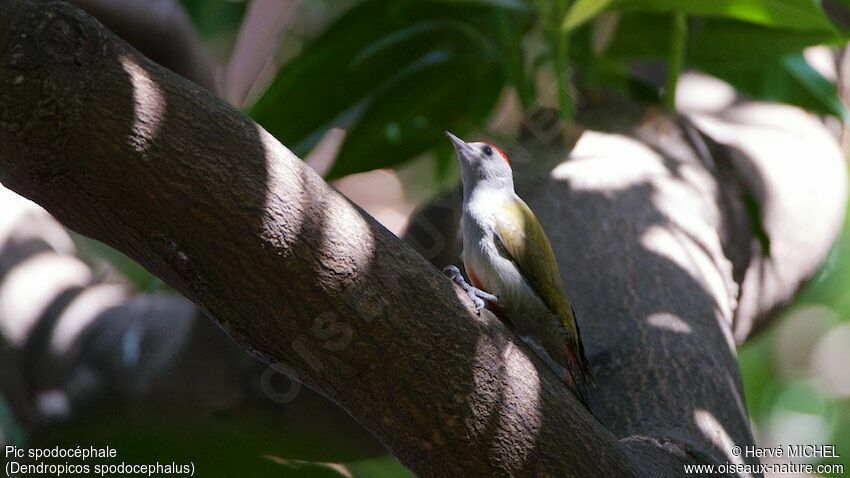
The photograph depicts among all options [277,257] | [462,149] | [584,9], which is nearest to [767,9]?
[584,9]

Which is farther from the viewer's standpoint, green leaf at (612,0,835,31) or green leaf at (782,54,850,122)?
green leaf at (782,54,850,122)

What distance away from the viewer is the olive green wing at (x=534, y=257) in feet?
5.65

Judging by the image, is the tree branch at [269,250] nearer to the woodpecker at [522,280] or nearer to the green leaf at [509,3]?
the woodpecker at [522,280]

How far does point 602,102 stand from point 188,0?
1800 mm

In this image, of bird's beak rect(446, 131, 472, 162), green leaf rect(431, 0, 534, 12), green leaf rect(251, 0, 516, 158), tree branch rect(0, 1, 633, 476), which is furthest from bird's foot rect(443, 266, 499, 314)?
green leaf rect(251, 0, 516, 158)

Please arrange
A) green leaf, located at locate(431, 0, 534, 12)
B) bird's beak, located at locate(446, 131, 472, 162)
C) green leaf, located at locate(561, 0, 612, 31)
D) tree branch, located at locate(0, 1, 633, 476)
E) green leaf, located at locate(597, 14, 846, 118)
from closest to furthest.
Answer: tree branch, located at locate(0, 1, 633, 476) → bird's beak, located at locate(446, 131, 472, 162) → green leaf, located at locate(561, 0, 612, 31) → green leaf, located at locate(431, 0, 534, 12) → green leaf, located at locate(597, 14, 846, 118)

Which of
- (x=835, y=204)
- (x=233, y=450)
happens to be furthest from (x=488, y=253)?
(x=835, y=204)

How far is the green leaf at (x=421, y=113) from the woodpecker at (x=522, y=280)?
3.08ft

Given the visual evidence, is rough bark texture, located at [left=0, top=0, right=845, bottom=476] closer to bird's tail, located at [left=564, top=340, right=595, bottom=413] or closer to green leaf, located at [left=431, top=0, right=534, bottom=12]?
bird's tail, located at [left=564, top=340, right=595, bottom=413]

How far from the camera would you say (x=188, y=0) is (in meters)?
3.56

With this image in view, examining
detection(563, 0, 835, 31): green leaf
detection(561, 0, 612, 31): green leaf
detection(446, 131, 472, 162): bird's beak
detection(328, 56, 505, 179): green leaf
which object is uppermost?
detection(563, 0, 835, 31): green leaf

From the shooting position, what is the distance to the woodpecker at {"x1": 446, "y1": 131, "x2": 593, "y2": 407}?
67.4 inches

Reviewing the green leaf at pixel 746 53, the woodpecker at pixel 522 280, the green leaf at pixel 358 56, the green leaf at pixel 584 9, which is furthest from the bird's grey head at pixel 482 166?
the green leaf at pixel 746 53

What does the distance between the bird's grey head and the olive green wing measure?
0.67 feet
